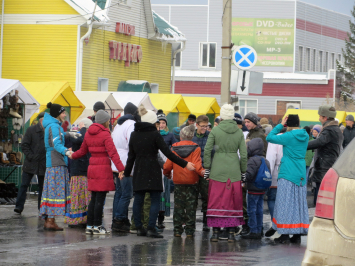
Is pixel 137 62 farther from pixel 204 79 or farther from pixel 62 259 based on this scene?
pixel 62 259

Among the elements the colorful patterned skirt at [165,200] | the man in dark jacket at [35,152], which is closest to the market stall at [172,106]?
the man in dark jacket at [35,152]

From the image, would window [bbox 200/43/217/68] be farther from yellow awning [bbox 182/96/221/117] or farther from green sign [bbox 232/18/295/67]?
yellow awning [bbox 182/96/221/117]

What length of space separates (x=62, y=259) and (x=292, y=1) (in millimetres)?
46684

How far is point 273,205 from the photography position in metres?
9.95

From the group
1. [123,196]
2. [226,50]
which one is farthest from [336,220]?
[226,50]

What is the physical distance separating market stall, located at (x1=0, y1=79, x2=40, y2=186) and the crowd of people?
4238 millimetres

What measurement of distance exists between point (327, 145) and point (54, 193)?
4.25m

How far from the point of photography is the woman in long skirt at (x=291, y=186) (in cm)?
888

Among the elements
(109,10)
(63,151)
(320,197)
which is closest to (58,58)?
(109,10)

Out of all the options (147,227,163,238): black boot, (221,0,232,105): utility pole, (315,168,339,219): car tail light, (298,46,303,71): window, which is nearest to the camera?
(315,168,339,219): car tail light

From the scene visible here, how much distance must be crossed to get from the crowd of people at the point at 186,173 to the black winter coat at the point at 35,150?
4.51 feet

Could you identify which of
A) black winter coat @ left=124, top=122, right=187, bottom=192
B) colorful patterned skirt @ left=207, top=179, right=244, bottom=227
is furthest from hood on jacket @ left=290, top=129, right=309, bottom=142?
black winter coat @ left=124, top=122, right=187, bottom=192

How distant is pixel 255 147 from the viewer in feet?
30.6

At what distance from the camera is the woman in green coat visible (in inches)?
349
